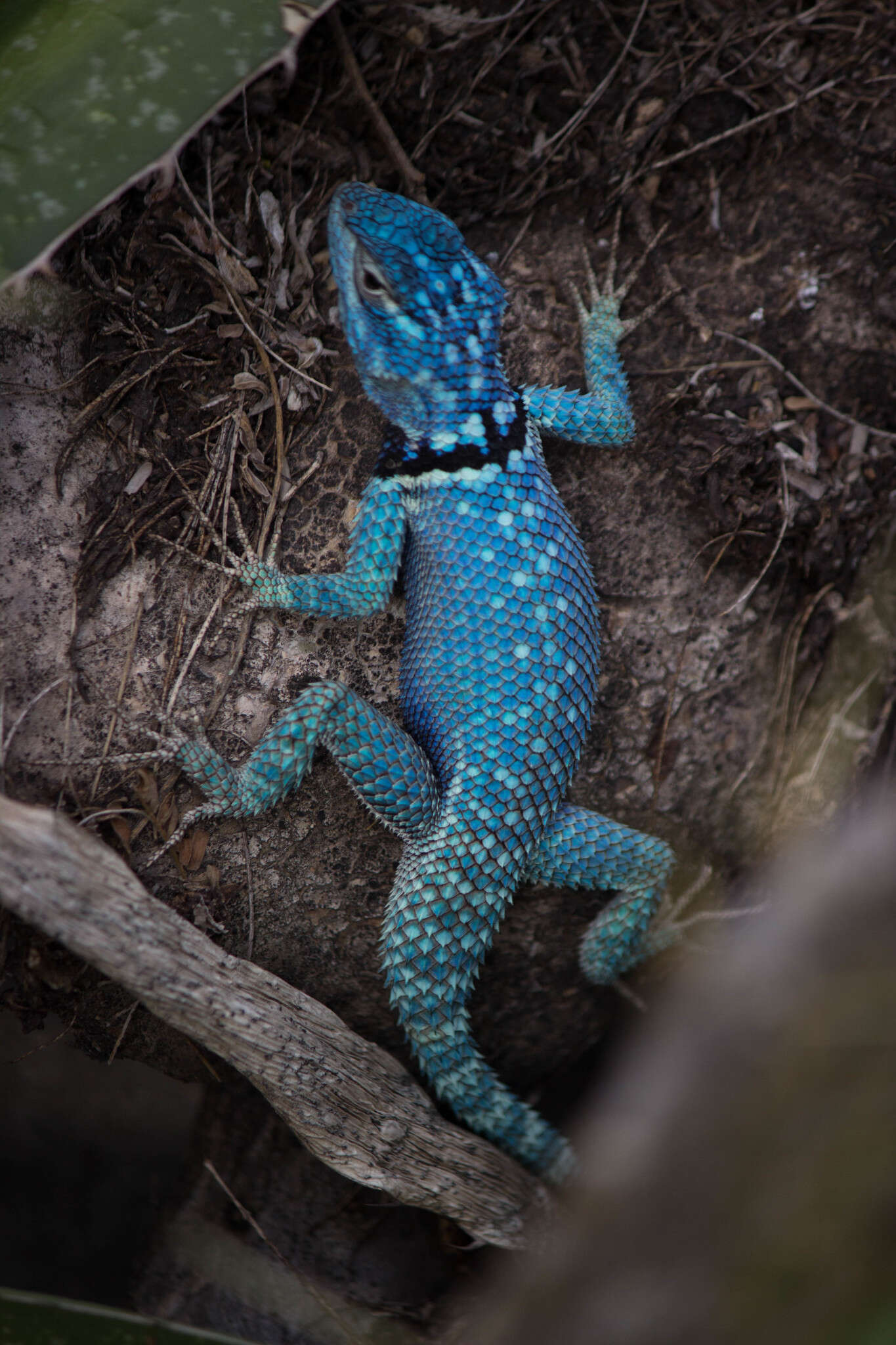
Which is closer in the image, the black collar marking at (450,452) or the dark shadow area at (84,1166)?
the black collar marking at (450,452)

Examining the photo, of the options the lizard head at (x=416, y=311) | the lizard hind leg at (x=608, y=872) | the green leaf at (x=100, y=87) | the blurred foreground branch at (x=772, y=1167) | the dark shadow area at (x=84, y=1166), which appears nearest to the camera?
the blurred foreground branch at (x=772, y=1167)

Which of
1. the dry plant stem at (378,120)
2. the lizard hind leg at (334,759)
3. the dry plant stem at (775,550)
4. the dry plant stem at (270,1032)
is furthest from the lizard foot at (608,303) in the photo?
the dry plant stem at (270,1032)

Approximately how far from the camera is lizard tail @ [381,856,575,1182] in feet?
6.73

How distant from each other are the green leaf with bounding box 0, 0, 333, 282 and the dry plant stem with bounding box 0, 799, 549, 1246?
1.12 meters

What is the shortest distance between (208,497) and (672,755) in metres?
1.49

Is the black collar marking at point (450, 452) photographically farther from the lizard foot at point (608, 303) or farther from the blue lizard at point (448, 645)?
the lizard foot at point (608, 303)

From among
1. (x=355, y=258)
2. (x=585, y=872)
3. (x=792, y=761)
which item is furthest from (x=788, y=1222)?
(x=355, y=258)

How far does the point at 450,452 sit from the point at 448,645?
497 mm

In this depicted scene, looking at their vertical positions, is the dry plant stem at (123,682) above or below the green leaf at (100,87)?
below

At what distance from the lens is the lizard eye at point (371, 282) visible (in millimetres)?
2057

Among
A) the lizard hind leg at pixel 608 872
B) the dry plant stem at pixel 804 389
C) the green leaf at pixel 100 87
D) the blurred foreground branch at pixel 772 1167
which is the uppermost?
the green leaf at pixel 100 87

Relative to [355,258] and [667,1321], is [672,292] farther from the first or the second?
[667,1321]

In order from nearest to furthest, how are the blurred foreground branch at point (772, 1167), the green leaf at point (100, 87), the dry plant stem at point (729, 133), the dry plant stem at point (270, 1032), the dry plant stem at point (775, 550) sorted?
the blurred foreground branch at point (772, 1167) < the green leaf at point (100, 87) < the dry plant stem at point (270, 1032) < the dry plant stem at point (729, 133) < the dry plant stem at point (775, 550)

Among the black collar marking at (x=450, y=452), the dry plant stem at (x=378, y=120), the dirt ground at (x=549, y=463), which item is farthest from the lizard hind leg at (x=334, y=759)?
the dry plant stem at (x=378, y=120)
